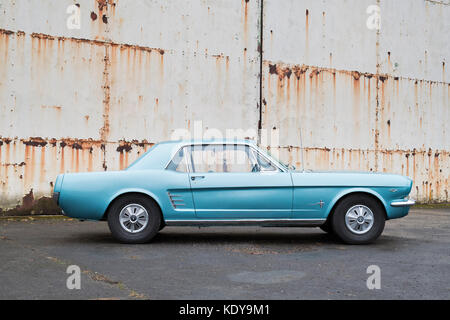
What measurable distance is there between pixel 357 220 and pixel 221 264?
218 cm

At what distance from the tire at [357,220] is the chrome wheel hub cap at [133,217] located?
2318 millimetres

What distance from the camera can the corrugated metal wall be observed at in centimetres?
984

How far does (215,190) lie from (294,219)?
1031 mm

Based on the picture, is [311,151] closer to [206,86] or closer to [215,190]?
[206,86]

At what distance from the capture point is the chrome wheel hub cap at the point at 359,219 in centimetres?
683

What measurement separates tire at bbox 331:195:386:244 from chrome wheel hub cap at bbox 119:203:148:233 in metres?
2.32

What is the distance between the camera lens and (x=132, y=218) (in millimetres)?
6711

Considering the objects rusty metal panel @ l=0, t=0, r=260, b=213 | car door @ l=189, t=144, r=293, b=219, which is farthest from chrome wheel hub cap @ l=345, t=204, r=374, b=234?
rusty metal panel @ l=0, t=0, r=260, b=213
